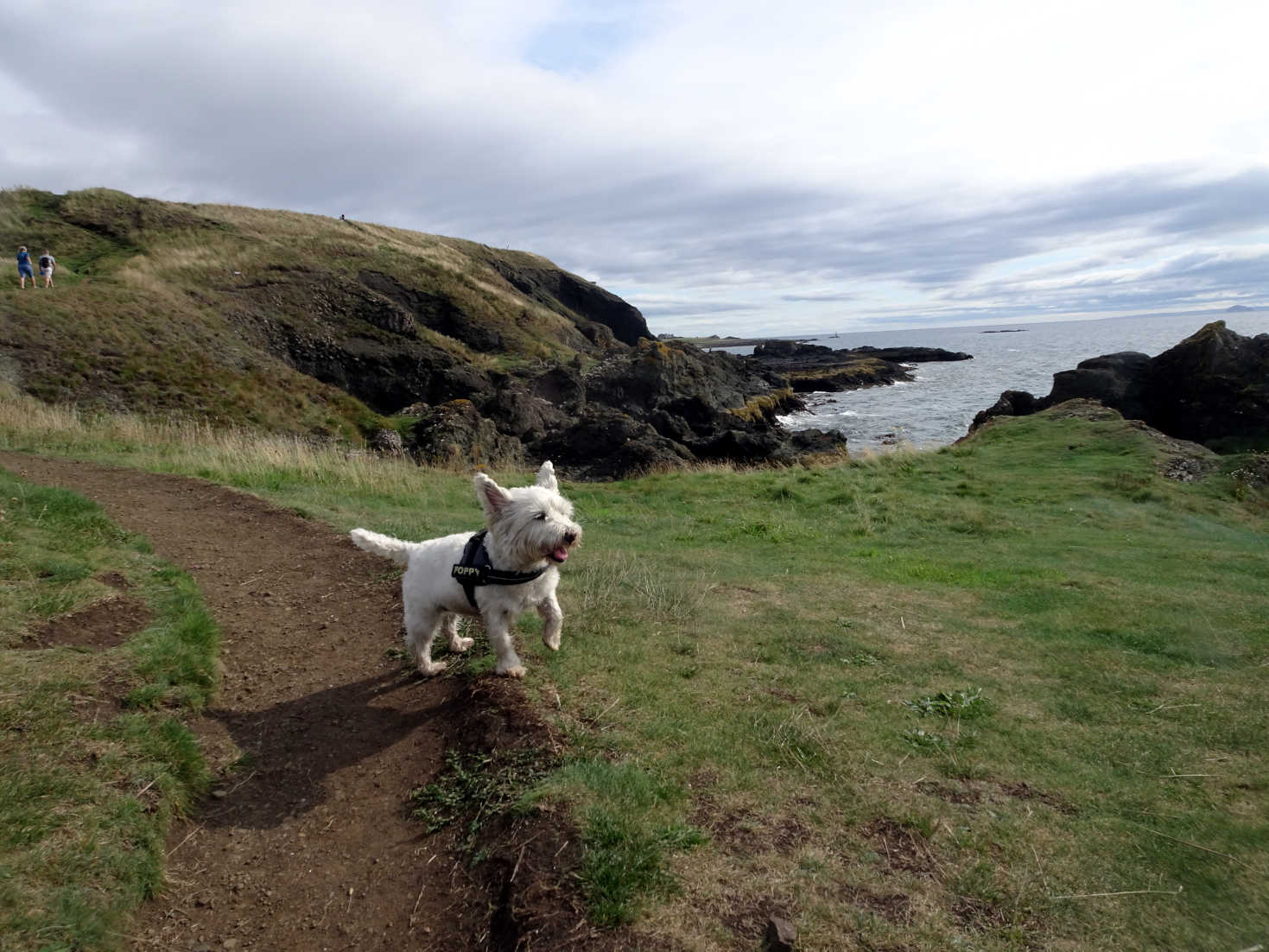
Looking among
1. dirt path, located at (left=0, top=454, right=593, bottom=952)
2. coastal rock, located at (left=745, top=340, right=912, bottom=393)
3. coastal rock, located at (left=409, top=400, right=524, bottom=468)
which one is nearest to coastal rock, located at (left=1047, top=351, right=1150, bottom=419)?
coastal rock, located at (left=409, top=400, right=524, bottom=468)

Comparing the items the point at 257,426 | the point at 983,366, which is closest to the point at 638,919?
the point at 257,426

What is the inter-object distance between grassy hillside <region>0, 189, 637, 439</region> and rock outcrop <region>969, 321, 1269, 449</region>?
101 ft

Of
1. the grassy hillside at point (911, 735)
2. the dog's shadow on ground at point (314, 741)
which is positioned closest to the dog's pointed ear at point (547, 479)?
the grassy hillside at point (911, 735)

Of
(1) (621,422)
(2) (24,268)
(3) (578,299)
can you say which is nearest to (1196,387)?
(1) (621,422)

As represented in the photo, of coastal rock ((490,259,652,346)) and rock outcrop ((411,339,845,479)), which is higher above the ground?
coastal rock ((490,259,652,346))

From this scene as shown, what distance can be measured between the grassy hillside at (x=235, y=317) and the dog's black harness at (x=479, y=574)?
77.1 feet

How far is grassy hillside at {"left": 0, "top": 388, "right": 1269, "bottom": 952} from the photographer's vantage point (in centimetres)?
349

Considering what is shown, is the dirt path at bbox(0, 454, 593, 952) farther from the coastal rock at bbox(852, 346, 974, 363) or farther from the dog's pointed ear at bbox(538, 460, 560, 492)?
the coastal rock at bbox(852, 346, 974, 363)

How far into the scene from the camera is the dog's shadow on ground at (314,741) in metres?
4.55

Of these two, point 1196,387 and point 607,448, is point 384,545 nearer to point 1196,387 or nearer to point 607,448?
point 607,448

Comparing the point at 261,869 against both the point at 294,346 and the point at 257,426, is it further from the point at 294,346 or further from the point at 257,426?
the point at 294,346

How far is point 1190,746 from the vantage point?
536 cm

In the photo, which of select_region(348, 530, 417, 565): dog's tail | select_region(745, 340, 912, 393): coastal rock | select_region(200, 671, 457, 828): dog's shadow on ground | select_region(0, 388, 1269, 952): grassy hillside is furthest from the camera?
select_region(745, 340, 912, 393): coastal rock

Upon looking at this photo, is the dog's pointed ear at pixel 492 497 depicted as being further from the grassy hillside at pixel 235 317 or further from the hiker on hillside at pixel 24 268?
the hiker on hillside at pixel 24 268
